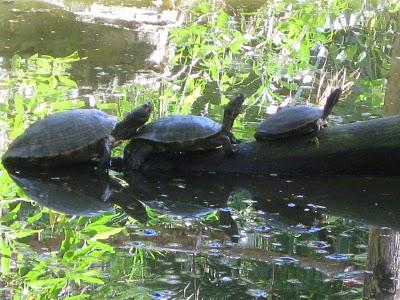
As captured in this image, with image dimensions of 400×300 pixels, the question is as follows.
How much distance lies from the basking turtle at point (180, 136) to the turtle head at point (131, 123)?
0.04 meters

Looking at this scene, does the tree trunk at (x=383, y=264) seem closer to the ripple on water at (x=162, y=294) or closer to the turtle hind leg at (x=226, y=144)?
the ripple on water at (x=162, y=294)

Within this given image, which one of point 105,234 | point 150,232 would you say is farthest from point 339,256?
point 105,234

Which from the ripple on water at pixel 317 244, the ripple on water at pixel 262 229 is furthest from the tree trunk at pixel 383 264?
the ripple on water at pixel 262 229

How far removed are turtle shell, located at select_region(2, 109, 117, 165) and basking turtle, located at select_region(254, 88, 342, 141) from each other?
906mm

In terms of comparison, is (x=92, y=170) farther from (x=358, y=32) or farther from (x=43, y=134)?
(x=358, y=32)

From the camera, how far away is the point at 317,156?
425 cm

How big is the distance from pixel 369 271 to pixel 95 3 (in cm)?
976

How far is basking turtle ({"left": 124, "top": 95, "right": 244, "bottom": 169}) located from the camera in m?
4.16

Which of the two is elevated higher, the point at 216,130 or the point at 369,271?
the point at 216,130

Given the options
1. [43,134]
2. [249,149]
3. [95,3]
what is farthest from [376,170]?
[95,3]

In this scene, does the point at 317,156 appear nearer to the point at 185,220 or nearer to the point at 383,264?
the point at 185,220

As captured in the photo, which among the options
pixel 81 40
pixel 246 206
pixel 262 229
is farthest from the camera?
pixel 81 40

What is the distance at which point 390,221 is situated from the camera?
11.6 feet

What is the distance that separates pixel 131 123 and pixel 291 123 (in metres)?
0.92
